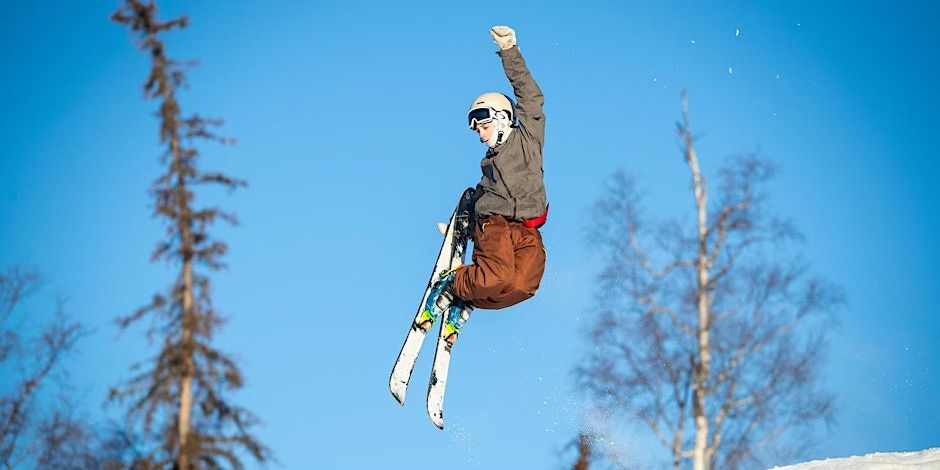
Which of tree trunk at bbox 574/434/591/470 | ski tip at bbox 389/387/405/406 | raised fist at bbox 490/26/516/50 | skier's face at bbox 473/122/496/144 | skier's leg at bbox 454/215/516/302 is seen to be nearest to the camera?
raised fist at bbox 490/26/516/50

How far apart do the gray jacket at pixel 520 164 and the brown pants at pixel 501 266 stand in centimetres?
12

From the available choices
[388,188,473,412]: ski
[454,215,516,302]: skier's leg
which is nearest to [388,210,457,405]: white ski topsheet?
[388,188,473,412]: ski

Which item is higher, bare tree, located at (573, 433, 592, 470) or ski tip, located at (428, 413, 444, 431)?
bare tree, located at (573, 433, 592, 470)

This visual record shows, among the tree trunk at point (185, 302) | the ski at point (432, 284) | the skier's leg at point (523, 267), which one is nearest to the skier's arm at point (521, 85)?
the skier's leg at point (523, 267)

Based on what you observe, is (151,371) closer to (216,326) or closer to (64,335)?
(216,326)

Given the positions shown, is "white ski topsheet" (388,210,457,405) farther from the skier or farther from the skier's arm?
the skier's arm

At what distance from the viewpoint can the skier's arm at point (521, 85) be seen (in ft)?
27.1

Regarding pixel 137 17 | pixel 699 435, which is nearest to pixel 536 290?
pixel 137 17

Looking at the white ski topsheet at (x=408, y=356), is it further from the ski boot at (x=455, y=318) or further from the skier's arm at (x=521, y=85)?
the skier's arm at (x=521, y=85)

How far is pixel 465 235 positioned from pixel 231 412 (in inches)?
89.5

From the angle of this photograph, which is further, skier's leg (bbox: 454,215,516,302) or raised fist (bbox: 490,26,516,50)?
skier's leg (bbox: 454,215,516,302)

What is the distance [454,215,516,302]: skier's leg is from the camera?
835 centimetres

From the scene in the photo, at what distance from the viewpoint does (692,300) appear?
13.1m

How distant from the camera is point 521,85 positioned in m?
8.34
